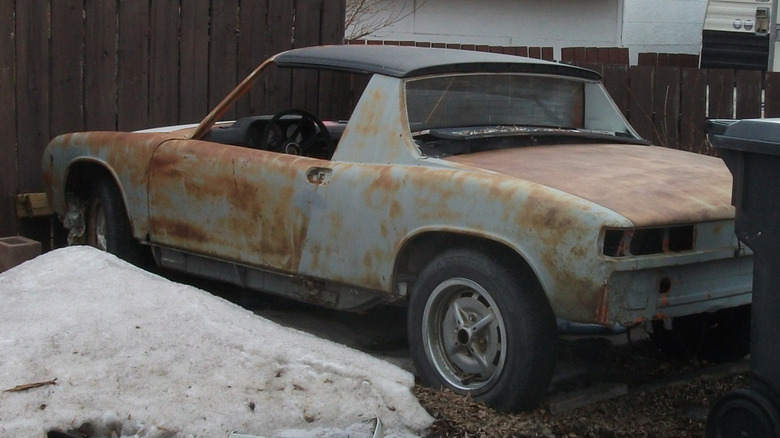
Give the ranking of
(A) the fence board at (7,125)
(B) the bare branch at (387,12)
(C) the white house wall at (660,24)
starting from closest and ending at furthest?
(A) the fence board at (7,125)
(B) the bare branch at (387,12)
(C) the white house wall at (660,24)

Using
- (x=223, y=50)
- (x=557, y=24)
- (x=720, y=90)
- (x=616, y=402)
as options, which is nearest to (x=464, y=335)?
(x=616, y=402)

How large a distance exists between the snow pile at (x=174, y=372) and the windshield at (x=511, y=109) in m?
1.29

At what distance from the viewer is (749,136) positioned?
4.10 metres

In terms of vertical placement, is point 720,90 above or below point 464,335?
above

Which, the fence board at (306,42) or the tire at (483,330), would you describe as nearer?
the tire at (483,330)

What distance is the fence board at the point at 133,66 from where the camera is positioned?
26.3 ft

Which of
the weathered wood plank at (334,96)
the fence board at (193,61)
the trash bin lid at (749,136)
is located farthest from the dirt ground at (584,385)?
the weathered wood plank at (334,96)

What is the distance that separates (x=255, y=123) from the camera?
6.30m

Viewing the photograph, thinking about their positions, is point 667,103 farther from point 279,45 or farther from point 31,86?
point 31,86

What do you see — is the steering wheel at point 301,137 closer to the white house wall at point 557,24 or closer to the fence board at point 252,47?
the fence board at point 252,47

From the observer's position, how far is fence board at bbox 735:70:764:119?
9828 mm

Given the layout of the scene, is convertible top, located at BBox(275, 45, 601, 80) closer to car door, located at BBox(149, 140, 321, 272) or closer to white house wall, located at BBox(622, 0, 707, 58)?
car door, located at BBox(149, 140, 321, 272)

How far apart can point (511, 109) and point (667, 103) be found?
4.48 metres

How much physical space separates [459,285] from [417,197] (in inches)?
17.9
